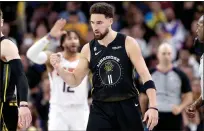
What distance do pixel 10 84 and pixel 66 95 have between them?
7.50ft

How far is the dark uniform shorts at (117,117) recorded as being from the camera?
7.55 metres

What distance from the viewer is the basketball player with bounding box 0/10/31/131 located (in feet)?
24.5

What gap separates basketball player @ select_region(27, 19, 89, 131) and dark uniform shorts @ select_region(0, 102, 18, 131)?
1936mm

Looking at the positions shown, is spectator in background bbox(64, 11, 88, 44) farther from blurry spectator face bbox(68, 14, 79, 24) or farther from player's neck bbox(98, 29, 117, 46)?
player's neck bbox(98, 29, 117, 46)

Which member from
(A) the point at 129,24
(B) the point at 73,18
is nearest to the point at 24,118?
(B) the point at 73,18

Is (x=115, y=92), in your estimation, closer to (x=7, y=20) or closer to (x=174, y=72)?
(x=174, y=72)

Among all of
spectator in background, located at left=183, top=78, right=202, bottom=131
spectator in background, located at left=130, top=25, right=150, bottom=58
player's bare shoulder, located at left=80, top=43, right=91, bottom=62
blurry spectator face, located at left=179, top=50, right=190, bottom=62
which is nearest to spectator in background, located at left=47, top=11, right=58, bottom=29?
spectator in background, located at left=130, top=25, right=150, bottom=58

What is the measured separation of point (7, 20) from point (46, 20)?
1.13 meters

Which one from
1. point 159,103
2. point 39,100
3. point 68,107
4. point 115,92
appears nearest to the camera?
point 115,92

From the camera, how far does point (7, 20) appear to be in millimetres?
17359

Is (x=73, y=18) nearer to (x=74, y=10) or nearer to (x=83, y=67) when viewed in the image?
(x=74, y=10)

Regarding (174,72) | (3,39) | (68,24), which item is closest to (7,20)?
(68,24)

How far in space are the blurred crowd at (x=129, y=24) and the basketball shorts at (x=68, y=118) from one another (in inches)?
184

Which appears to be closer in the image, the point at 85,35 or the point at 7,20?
the point at 85,35
